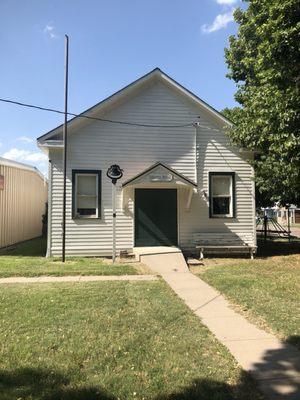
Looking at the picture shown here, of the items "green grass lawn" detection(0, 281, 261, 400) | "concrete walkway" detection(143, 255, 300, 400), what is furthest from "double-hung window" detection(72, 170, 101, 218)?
"green grass lawn" detection(0, 281, 261, 400)

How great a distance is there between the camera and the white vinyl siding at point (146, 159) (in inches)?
587

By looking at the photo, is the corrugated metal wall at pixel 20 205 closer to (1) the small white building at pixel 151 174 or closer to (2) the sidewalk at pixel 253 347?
(1) the small white building at pixel 151 174

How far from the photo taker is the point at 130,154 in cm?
1523

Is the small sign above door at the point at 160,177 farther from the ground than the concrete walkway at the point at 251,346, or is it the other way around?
the small sign above door at the point at 160,177

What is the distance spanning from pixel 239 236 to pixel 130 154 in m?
5.01

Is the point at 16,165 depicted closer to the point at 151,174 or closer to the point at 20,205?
the point at 20,205

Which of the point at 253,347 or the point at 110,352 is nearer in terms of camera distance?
the point at 110,352

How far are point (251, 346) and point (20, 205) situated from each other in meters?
17.3

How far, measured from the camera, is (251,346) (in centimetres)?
568

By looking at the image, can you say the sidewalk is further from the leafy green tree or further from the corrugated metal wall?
the corrugated metal wall

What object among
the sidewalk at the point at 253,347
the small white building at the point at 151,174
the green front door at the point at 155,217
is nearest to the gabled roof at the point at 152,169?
the small white building at the point at 151,174

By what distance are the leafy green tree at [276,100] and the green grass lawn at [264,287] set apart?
2.74 metres

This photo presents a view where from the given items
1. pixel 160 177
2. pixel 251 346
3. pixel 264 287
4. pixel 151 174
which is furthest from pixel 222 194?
pixel 251 346

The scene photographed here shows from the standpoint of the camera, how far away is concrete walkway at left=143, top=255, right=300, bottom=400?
4.48 m
